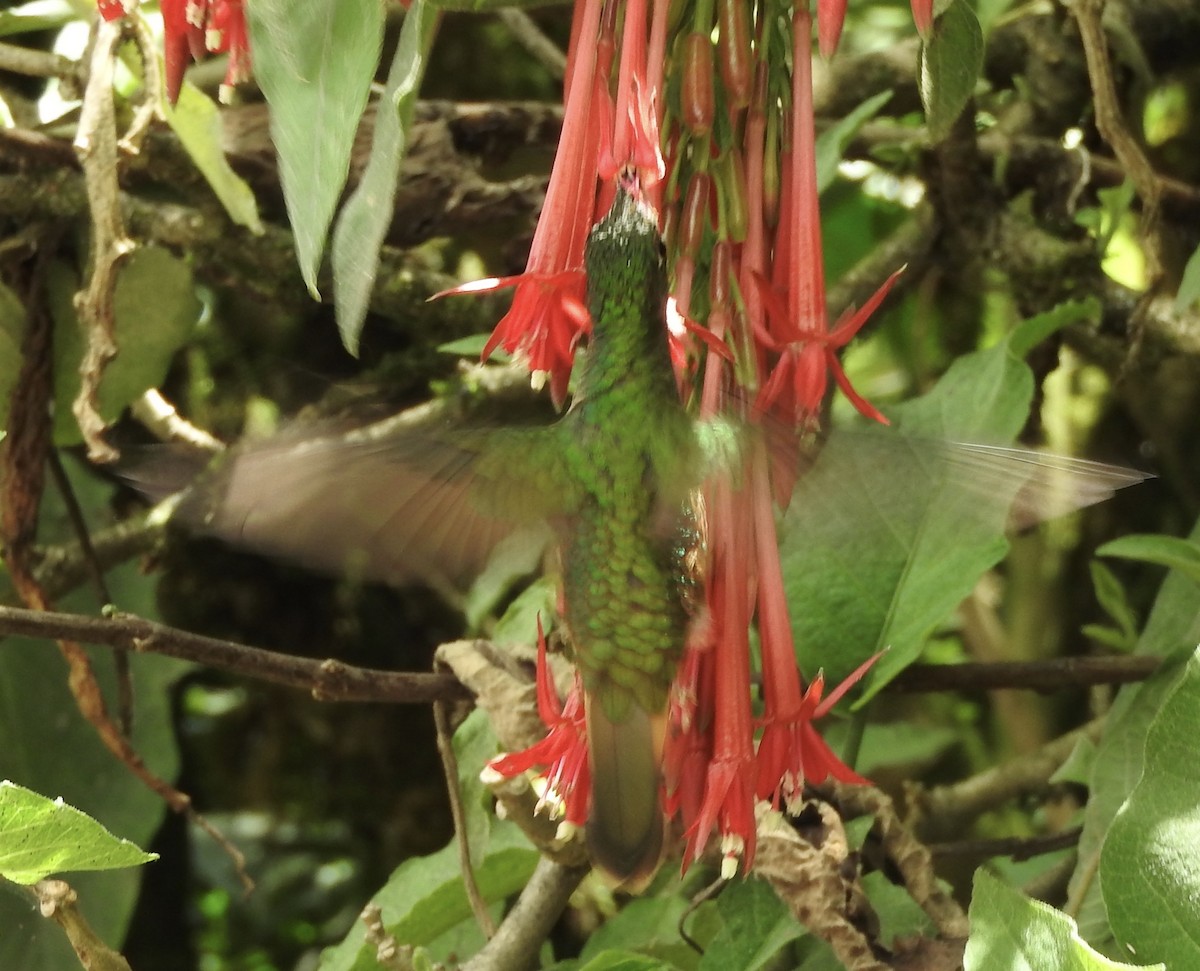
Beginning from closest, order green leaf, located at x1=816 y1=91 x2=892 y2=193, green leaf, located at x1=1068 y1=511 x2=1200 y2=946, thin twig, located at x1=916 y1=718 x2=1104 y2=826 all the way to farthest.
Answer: green leaf, located at x1=1068 y1=511 x2=1200 y2=946
green leaf, located at x1=816 y1=91 x2=892 y2=193
thin twig, located at x1=916 y1=718 x2=1104 y2=826

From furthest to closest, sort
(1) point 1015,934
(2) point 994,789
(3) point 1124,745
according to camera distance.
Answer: (2) point 994,789 < (3) point 1124,745 < (1) point 1015,934

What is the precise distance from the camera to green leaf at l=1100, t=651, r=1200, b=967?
534 millimetres

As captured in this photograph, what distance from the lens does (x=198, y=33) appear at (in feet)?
2.40

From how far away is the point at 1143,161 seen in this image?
0.90 meters

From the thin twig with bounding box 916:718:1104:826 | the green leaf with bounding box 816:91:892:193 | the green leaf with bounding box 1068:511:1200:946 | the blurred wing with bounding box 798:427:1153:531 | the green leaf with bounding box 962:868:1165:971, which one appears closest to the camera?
the green leaf with bounding box 962:868:1165:971

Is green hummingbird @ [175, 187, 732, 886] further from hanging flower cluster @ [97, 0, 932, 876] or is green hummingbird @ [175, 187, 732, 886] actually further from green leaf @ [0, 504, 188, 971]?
green leaf @ [0, 504, 188, 971]

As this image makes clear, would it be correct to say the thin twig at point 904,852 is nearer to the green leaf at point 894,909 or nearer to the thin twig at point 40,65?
the green leaf at point 894,909

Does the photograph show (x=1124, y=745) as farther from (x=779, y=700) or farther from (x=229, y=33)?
A: (x=229, y=33)

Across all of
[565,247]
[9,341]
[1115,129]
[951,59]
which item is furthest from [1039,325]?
[9,341]

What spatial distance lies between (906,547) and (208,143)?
50cm

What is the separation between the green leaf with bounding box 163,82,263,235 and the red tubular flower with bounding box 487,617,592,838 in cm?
37

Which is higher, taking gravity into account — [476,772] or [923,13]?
[923,13]

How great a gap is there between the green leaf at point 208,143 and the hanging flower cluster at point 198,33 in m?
0.09

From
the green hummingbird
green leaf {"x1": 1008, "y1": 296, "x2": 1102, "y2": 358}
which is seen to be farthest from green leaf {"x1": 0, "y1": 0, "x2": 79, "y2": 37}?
green leaf {"x1": 1008, "y1": 296, "x2": 1102, "y2": 358}
